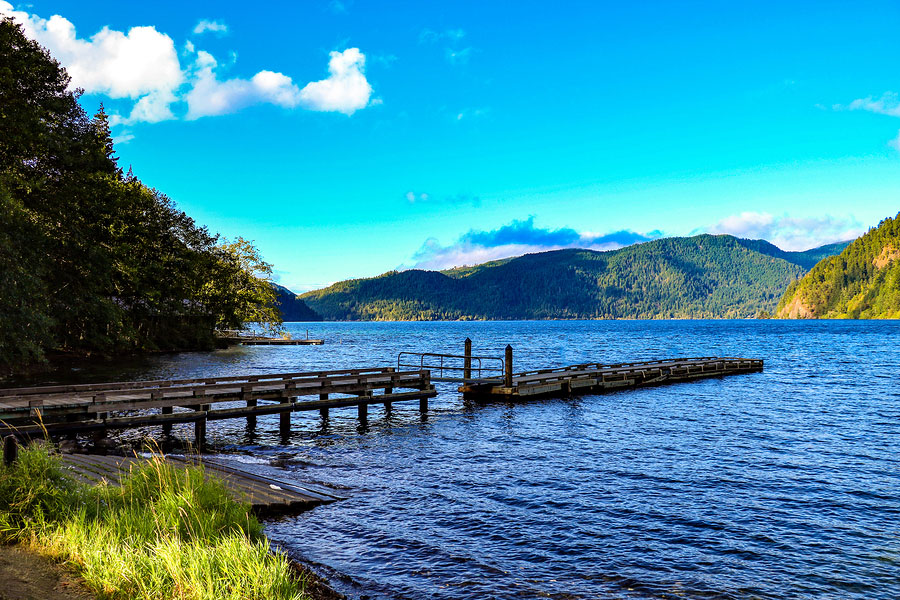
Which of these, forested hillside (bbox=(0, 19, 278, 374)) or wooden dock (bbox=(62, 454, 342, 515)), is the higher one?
forested hillside (bbox=(0, 19, 278, 374))

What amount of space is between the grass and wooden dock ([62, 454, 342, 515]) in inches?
94.2

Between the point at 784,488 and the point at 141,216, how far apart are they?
204 ft

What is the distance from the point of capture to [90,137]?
141 ft

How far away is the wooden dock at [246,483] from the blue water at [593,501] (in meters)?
0.54

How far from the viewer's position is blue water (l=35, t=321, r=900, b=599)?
10.3m

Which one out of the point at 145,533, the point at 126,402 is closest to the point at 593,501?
the point at 145,533

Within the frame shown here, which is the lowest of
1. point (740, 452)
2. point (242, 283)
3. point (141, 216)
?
point (740, 452)

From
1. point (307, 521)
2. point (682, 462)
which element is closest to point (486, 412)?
point (682, 462)

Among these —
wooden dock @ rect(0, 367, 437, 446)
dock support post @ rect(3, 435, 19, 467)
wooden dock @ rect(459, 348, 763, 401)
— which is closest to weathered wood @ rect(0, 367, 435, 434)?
wooden dock @ rect(0, 367, 437, 446)

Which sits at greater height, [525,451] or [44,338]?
[44,338]

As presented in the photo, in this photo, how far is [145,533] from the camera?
7.87 meters

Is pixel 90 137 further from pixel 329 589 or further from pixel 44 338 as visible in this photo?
pixel 329 589

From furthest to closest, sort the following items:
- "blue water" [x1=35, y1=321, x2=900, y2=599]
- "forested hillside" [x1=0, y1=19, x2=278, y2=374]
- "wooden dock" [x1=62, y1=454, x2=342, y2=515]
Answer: "forested hillside" [x1=0, y1=19, x2=278, y2=374] → "wooden dock" [x1=62, y1=454, x2=342, y2=515] → "blue water" [x1=35, y1=321, x2=900, y2=599]

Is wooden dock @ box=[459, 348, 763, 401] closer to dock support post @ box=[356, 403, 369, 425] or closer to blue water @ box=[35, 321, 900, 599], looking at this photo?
blue water @ box=[35, 321, 900, 599]
